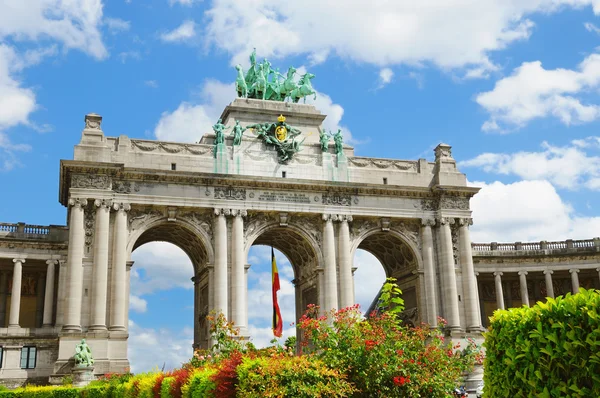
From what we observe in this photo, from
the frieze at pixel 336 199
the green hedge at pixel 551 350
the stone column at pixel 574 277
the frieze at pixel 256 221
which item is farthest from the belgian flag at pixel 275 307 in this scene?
the green hedge at pixel 551 350

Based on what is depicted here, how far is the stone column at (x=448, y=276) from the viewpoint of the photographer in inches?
2286

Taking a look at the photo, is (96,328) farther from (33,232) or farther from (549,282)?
(549,282)

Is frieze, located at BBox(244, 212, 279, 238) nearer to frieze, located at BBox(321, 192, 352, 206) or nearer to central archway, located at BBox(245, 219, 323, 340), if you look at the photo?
central archway, located at BBox(245, 219, 323, 340)

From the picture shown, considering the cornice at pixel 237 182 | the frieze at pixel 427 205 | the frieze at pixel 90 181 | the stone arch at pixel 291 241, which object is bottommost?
the stone arch at pixel 291 241

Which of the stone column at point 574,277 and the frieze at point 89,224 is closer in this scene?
the frieze at point 89,224

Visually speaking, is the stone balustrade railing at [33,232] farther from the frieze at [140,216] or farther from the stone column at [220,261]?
the stone column at [220,261]

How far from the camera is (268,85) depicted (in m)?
63.6

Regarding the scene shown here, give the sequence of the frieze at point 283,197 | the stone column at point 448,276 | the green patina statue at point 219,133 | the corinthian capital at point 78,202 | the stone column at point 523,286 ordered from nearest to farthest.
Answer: the corinthian capital at point 78,202
the frieze at point 283,197
the green patina statue at point 219,133
the stone column at point 448,276
the stone column at point 523,286

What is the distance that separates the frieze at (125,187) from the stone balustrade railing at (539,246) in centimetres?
3493

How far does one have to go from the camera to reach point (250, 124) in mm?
60000

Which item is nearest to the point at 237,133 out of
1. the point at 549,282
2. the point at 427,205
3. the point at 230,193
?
the point at 230,193

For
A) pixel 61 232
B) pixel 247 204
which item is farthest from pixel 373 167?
pixel 61 232

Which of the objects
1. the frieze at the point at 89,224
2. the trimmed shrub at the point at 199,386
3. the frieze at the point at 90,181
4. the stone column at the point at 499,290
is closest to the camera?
the trimmed shrub at the point at 199,386

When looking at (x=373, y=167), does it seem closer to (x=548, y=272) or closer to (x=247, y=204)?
(x=247, y=204)
